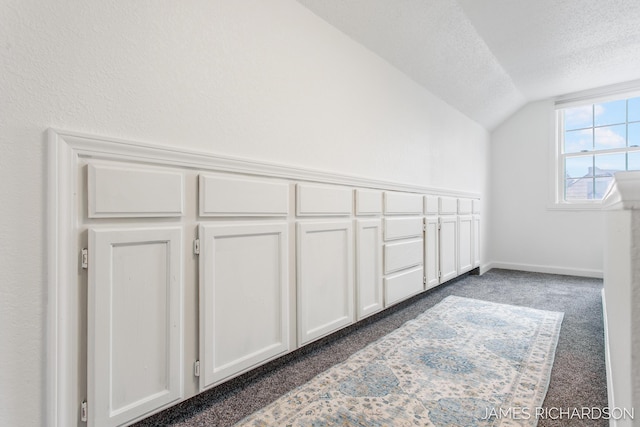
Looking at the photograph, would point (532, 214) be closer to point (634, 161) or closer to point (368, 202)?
point (634, 161)

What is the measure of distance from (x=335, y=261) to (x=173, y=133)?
3.57 feet

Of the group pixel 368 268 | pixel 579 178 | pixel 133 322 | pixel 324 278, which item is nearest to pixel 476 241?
pixel 579 178

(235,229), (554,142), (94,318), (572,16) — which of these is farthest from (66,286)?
(554,142)

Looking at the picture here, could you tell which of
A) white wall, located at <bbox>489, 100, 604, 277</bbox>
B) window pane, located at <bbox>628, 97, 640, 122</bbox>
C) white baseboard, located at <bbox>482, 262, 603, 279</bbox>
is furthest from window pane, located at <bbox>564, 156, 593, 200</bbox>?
white baseboard, located at <bbox>482, 262, 603, 279</bbox>

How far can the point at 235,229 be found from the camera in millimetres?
1364

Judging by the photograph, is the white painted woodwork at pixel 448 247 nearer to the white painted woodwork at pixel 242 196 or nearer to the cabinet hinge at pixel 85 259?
the white painted woodwork at pixel 242 196

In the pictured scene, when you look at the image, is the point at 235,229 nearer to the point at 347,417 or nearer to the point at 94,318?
the point at 94,318

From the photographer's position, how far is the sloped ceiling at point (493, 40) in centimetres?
204

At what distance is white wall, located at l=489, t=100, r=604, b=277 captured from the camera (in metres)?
3.88

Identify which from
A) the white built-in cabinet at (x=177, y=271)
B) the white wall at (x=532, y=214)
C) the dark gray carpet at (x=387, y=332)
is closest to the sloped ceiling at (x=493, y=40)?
the white wall at (x=532, y=214)

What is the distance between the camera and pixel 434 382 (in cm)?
146

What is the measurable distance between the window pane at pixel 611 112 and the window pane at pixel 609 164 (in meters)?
0.39

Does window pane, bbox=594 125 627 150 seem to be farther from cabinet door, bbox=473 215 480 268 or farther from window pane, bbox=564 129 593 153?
cabinet door, bbox=473 215 480 268

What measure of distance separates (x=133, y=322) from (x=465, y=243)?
327 centimetres
